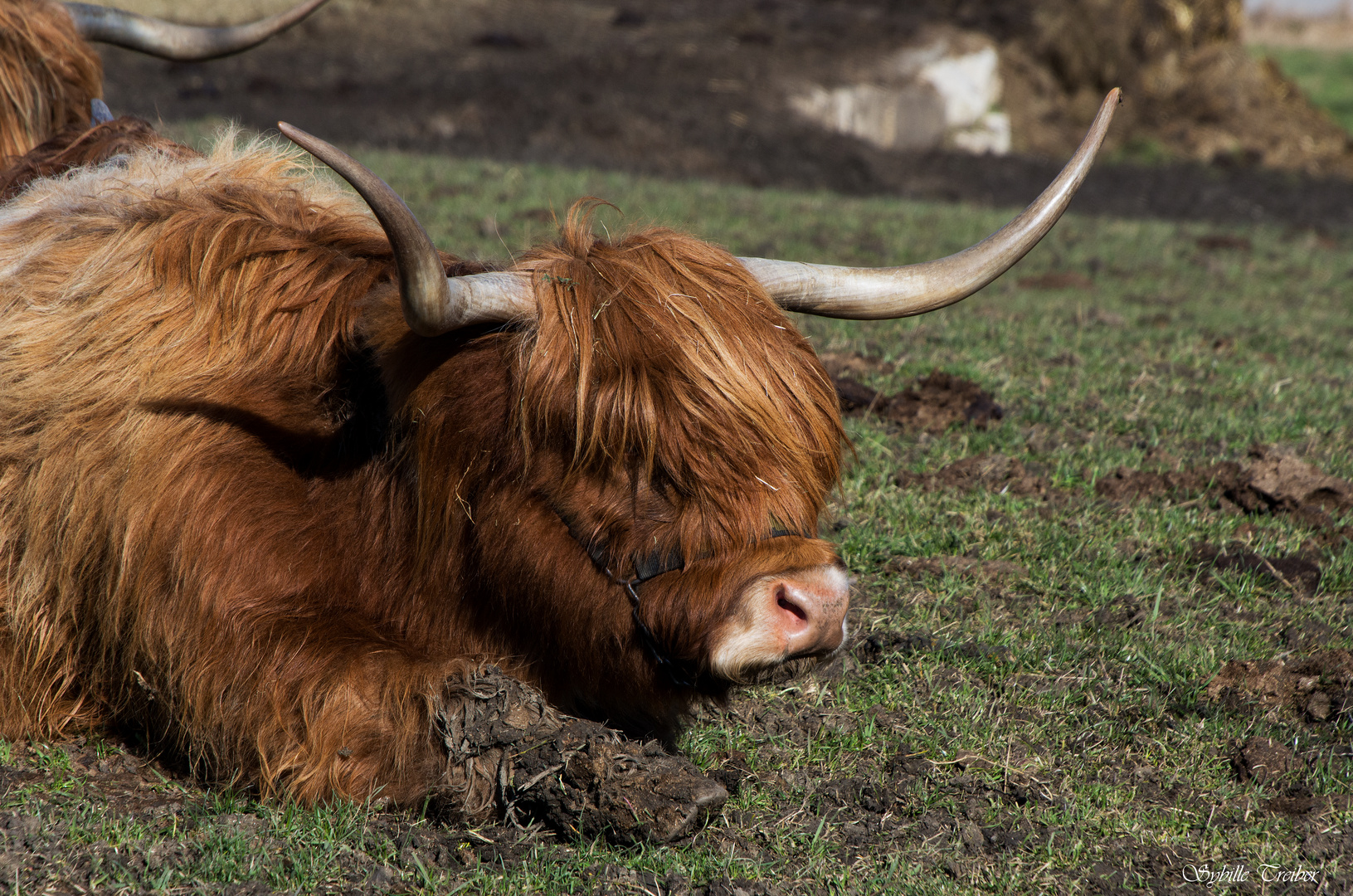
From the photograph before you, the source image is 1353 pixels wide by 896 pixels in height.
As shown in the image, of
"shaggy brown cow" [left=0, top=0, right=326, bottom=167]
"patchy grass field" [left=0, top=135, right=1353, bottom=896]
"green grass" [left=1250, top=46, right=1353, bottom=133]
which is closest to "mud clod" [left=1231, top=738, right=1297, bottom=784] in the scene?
"patchy grass field" [left=0, top=135, right=1353, bottom=896]

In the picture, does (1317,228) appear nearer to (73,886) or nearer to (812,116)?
(812,116)

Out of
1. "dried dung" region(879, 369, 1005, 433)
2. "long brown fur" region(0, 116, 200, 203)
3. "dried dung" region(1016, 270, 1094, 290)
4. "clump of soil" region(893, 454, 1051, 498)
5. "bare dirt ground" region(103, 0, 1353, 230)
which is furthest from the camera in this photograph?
"bare dirt ground" region(103, 0, 1353, 230)

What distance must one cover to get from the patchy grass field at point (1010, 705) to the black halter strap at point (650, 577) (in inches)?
13.5

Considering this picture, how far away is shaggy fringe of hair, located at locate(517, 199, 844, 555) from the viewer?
2320mm

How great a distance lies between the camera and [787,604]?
2213mm

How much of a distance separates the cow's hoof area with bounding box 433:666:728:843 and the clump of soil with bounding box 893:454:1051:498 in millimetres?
2043

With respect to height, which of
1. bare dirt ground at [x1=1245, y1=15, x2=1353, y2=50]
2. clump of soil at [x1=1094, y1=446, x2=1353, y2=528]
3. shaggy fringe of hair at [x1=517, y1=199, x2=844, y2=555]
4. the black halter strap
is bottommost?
clump of soil at [x1=1094, y1=446, x2=1353, y2=528]

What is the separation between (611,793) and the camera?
7.66 feet

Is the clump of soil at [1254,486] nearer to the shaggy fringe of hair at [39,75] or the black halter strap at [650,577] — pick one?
the black halter strap at [650,577]

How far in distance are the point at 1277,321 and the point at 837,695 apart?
5.48m

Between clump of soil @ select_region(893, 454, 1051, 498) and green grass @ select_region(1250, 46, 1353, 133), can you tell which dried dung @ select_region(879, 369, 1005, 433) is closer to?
clump of soil @ select_region(893, 454, 1051, 498)

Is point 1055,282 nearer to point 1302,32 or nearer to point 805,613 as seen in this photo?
point 805,613

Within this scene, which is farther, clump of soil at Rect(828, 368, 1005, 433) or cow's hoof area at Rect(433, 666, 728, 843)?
clump of soil at Rect(828, 368, 1005, 433)

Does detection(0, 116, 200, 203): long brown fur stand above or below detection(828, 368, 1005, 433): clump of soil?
above
